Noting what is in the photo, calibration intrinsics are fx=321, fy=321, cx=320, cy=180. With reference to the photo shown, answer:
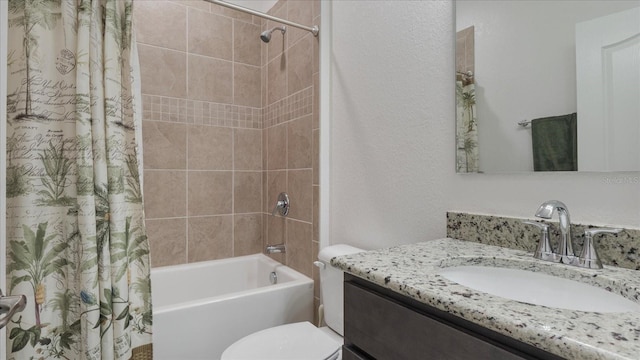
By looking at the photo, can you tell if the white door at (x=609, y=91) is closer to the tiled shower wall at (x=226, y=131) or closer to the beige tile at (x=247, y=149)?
the tiled shower wall at (x=226, y=131)

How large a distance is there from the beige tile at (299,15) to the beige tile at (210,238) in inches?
50.3

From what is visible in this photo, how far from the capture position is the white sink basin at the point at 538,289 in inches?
25.1

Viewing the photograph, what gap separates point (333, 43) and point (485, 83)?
91cm

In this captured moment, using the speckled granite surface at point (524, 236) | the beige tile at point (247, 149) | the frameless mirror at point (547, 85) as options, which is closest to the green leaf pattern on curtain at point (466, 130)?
the frameless mirror at point (547, 85)

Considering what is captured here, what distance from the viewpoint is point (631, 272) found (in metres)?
0.67

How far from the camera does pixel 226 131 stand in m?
2.25

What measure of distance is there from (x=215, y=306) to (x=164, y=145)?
1.10 meters

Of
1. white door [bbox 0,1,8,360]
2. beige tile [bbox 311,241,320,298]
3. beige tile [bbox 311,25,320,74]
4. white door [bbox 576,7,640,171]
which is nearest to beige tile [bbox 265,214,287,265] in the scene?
beige tile [bbox 311,241,320,298]

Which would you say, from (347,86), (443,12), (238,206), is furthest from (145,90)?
(443,12)

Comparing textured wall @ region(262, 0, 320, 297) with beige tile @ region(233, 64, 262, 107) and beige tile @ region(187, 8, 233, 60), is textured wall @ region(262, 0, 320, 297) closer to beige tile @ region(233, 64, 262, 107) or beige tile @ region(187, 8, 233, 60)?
beige tile @ region(233, 64, 262, 107)

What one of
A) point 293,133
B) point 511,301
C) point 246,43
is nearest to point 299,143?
point 293,133

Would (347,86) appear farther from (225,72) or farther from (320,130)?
(225,72)

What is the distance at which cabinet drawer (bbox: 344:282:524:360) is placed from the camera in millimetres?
510

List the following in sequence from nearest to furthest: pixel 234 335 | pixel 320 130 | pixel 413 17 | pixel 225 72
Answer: pixel 413 17 → pixel 234 335 → pixel 320 130 → pixel 225 72
